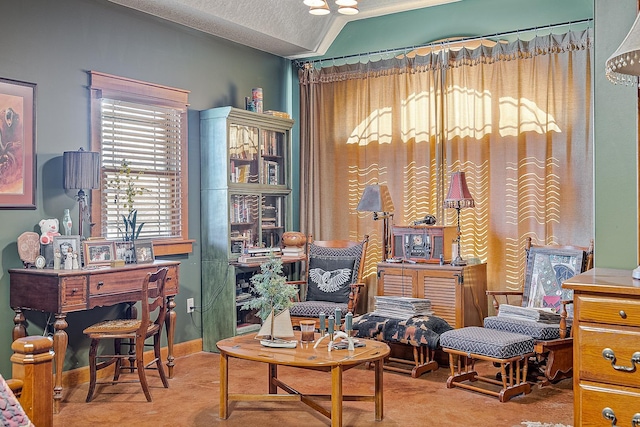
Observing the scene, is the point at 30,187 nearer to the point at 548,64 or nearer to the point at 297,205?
the point at 297,205

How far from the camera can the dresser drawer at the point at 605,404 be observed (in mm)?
2367

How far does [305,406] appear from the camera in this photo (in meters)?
4.17

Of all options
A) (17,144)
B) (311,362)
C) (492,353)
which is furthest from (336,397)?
(17,144)

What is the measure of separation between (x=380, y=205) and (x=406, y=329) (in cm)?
122

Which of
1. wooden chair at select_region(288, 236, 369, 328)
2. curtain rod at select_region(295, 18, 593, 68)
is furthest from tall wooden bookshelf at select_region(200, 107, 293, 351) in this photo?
curtain rod at select_region(295, 18, 593, 68)

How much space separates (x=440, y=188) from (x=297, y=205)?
162cm

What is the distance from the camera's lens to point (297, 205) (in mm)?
6805

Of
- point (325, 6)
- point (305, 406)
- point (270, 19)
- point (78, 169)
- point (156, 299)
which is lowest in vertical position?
point (305, 406)

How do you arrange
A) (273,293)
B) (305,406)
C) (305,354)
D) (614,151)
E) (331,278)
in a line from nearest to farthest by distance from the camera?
1. (614,151)
2. (305,354)
3. (273,293)
4. (305,406)
5. (331,278)

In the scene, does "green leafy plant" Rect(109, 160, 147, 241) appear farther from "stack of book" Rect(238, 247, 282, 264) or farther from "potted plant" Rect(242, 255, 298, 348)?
"potted plant" Rect(242, 255, 298, 348)

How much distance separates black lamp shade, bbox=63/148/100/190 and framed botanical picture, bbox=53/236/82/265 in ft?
1.20

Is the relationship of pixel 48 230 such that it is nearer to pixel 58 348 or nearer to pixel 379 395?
pixel 58 348

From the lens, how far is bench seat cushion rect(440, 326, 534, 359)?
4.22 meters

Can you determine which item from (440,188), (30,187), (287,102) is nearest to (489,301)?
(440,188)
